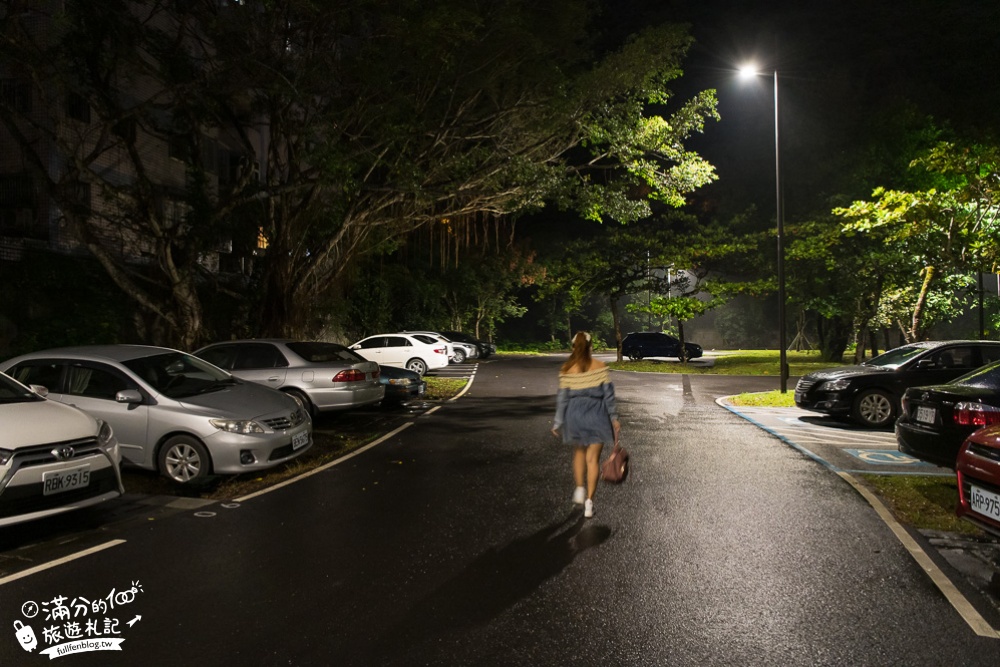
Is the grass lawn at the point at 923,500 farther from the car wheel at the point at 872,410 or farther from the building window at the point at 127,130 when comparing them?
the building window at the point at 127,130

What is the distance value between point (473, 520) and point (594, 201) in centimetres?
1544

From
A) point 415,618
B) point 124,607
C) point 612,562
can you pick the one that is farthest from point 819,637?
point 124,607

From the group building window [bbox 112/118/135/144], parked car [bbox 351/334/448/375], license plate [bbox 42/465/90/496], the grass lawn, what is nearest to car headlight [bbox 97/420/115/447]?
license plate [bbox 42/465/90/496]

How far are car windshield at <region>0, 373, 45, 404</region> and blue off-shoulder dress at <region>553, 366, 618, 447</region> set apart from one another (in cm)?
488

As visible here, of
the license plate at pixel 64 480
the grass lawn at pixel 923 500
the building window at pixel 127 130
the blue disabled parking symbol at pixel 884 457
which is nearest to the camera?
the license plate at pixel 64 480

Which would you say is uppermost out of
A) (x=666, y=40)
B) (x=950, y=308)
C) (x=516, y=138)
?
(x=666, y=40)

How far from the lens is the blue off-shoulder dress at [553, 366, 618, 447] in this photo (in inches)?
244

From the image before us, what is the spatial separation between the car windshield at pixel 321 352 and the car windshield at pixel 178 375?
2.73 meters

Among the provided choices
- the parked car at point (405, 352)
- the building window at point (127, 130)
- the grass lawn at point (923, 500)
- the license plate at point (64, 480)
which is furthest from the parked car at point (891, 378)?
the building window at point (127, 130)

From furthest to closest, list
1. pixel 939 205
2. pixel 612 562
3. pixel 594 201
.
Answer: pixel 594 201 → pixel 939 205 → pixel 612 562

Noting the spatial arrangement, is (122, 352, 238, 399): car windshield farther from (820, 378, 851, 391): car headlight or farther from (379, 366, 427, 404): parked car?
(820, 378, 851, 391): car headlight

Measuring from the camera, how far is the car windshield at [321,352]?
1153cm

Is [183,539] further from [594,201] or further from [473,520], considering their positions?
[594,201]

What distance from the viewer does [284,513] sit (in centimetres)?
639
